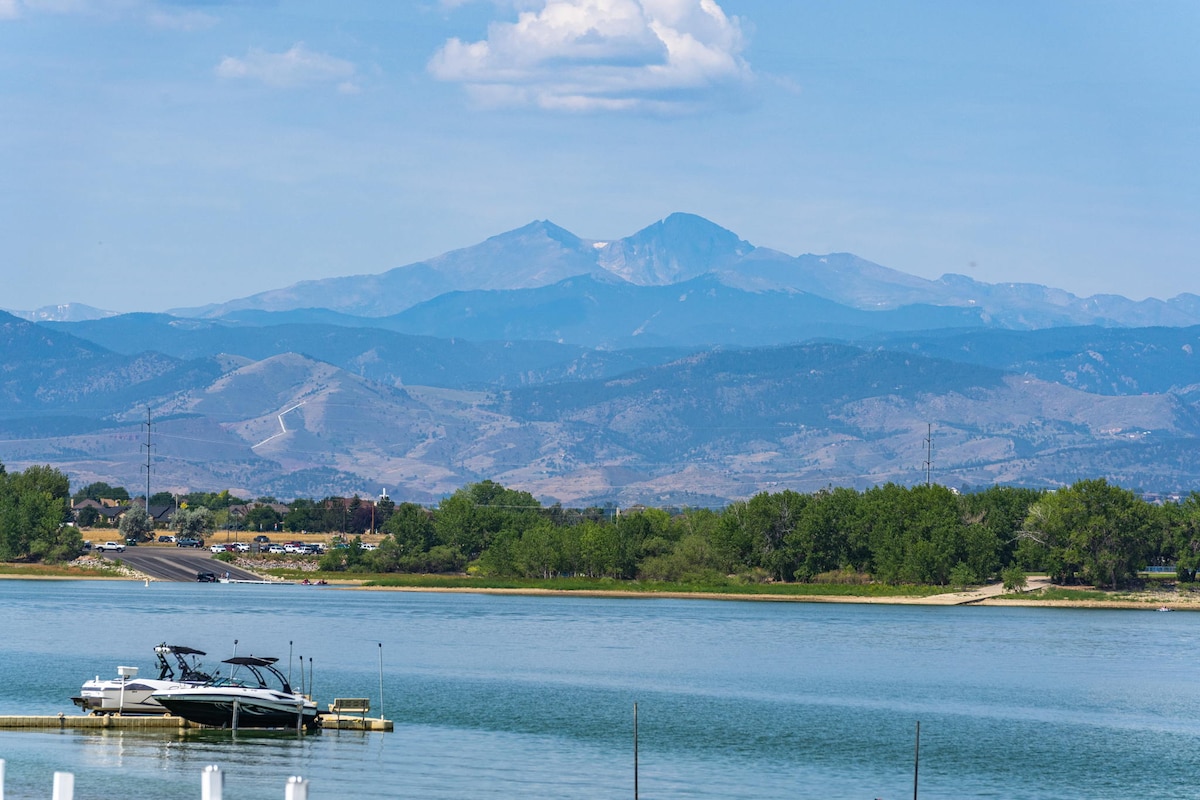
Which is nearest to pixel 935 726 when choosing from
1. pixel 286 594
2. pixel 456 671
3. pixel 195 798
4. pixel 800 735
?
pixel 800 735

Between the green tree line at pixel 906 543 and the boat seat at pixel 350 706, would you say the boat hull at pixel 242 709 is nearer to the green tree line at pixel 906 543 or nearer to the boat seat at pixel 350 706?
the boat seat at pixel 350 706

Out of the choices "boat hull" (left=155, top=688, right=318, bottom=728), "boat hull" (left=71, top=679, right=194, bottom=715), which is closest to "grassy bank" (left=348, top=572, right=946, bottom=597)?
"boat hull" (left=155, top=688, right=318, bottom=728)

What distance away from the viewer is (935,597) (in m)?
176

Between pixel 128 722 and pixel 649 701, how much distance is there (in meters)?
27.2

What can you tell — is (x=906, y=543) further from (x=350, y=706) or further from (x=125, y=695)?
(x=125, y=695)

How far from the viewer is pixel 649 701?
89938 mm

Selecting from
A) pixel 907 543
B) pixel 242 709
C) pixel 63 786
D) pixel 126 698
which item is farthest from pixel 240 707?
pixel 907 543

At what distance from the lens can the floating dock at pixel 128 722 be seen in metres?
73.1

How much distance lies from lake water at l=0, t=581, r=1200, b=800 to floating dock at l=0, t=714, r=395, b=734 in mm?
1114

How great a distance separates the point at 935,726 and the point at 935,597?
309 ft

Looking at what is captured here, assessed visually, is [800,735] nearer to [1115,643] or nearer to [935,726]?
[935,726]

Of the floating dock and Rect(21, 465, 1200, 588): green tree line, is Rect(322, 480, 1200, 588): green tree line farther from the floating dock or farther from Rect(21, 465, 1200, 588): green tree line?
the floating dock

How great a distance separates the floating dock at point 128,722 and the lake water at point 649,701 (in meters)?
1.11

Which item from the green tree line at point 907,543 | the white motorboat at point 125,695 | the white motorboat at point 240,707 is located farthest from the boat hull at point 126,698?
the green tree line at point 907,543
